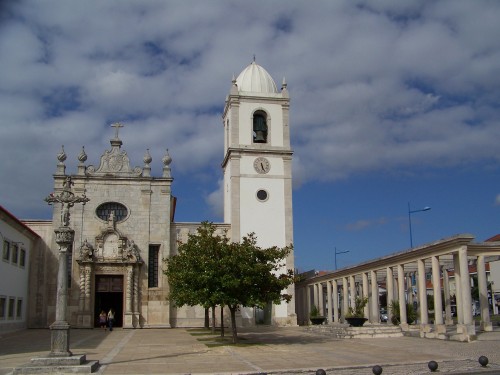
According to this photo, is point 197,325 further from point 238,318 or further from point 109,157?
point 109,157

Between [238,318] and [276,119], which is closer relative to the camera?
[238,318]

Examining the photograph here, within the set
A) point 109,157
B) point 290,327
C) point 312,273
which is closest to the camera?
point 290,327

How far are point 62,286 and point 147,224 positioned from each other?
924 inches

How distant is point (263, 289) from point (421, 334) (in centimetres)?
822

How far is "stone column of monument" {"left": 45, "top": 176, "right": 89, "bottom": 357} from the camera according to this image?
16.3 meters

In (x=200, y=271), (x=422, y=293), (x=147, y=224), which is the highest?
(x=147, y=224)

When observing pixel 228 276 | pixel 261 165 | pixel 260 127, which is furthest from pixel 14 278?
pixel 260 127

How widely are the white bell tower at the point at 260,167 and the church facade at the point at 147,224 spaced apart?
0.25ft

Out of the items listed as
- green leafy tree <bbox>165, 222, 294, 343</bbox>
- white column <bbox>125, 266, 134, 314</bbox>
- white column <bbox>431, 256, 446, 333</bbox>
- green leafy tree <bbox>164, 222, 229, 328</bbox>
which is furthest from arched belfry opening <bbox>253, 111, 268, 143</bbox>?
white column <bbox>431, 256, 446, 333</bbox>

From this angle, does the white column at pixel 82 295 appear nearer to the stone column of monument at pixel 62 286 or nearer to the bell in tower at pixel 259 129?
the bell in tower at pixel 259 129

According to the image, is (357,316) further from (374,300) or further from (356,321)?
(374,300)

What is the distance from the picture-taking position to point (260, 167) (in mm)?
42000

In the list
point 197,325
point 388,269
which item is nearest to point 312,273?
point 197,325

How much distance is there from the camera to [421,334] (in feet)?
87.5
